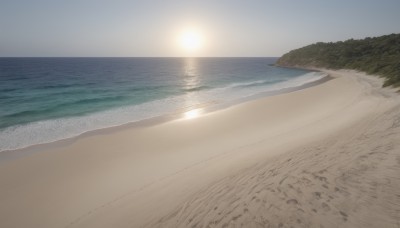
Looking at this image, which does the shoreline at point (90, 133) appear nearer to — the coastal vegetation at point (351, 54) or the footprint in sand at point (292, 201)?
the footprint in sand at point (292, 201)

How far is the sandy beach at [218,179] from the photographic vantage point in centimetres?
557

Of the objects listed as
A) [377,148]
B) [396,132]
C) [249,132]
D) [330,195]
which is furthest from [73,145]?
[396,132]

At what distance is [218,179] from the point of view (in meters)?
7.77

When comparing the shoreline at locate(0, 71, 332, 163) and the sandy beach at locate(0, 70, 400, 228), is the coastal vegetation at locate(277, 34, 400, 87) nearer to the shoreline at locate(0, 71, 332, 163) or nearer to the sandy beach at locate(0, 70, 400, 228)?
the shoreline at locate(0, 71, 332, 163)

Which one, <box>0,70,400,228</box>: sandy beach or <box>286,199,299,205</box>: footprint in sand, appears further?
<box>286,199,299,205</box>: footprint in sand

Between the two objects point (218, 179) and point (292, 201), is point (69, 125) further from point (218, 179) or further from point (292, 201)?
point (292, 201)

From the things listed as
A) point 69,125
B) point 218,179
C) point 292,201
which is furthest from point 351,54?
point 292,201

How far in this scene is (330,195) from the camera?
5855 mm

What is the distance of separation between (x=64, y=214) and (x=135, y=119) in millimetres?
10951

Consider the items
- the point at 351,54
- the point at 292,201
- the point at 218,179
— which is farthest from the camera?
the point at 351,54

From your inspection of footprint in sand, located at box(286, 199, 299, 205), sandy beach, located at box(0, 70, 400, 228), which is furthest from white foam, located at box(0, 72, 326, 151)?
footprint in sand, located at box(286, 199, 299, 205)

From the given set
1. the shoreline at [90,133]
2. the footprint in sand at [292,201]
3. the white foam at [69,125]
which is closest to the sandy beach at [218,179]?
the footprint in sand at [292,201]

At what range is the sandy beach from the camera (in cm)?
557

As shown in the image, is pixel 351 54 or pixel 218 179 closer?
pixel 218 179
